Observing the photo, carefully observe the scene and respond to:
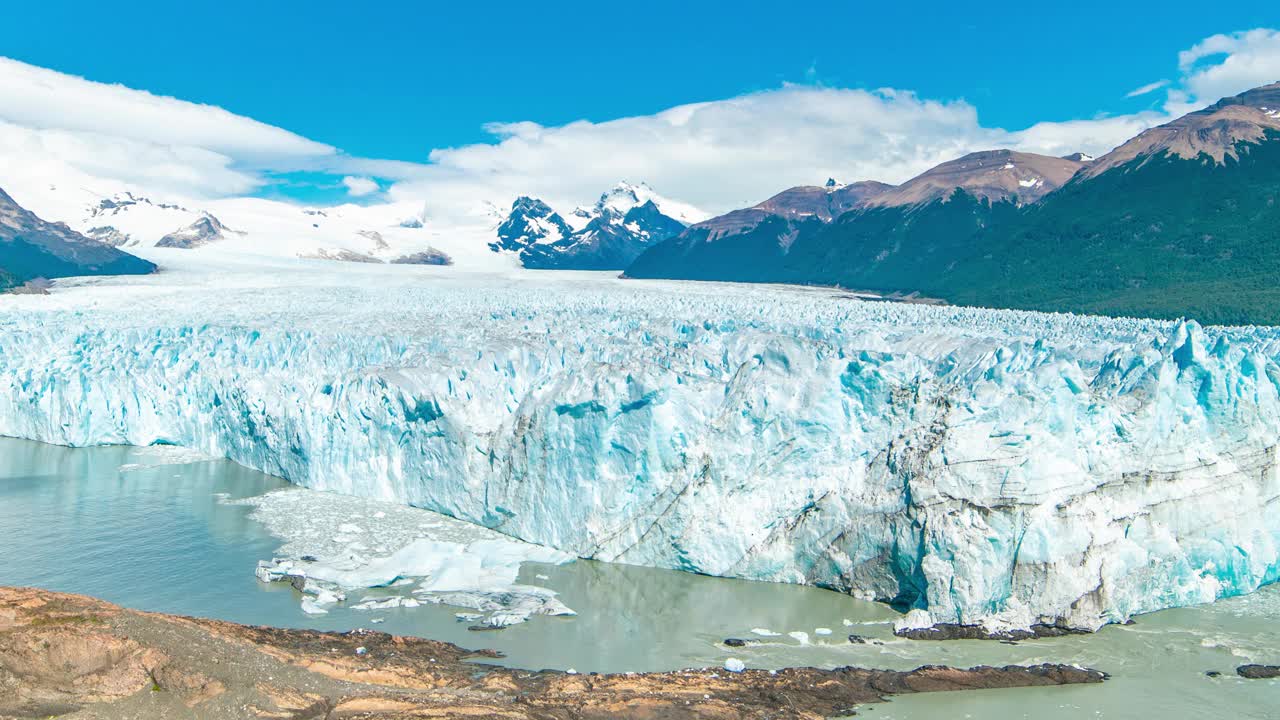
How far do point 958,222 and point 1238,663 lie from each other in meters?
67.5

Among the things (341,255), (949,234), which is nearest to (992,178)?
(949,234)

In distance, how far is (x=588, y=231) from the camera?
12162cm

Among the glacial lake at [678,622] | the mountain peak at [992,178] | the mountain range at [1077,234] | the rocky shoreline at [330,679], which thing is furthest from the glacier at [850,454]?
the mountain peak at [992,178]

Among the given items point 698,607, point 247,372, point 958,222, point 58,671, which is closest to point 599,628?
point 698,607

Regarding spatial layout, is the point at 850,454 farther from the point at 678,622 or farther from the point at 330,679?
the point at 330,679

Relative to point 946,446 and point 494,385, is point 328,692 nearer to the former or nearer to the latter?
point 946,446

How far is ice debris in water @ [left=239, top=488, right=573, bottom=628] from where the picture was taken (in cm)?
1235

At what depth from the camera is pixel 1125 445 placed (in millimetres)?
12766

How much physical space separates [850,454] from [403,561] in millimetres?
6437

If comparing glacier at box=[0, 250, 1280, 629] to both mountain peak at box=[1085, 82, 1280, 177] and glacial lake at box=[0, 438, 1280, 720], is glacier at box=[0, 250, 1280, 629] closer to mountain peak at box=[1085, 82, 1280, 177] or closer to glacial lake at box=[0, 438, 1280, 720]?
glacial lake at box=[0, 438, 1280, 720]

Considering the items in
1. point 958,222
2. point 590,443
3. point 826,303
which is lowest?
point 590,443

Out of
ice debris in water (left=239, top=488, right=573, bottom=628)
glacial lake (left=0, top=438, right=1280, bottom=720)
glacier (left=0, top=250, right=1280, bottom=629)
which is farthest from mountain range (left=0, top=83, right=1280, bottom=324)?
ice debris in water (left=239, top=488, right=573, bottom=628)

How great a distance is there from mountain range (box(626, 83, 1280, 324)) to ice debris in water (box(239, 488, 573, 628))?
31.8 metres

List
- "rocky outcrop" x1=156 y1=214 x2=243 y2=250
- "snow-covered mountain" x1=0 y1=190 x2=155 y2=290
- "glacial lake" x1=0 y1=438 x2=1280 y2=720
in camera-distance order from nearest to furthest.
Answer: "glacial lake" x1=0 y1=438 x2=1280 y2=720 → "snow-covered mountain" x1=0 y1=190 x2=155 y2=290 → "rocky outcrop" x1=156 y1=214 x2=243 y2=250
